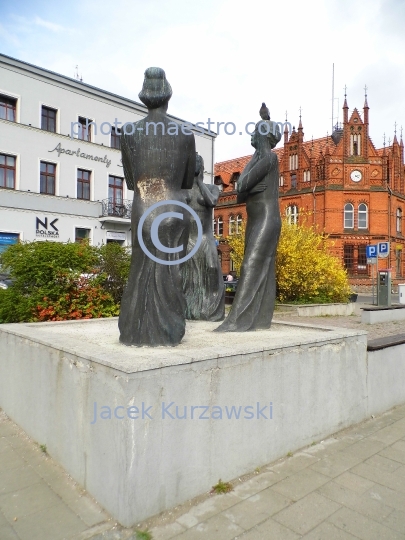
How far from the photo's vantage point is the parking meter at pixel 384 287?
1678 cm

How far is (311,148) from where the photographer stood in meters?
44.3

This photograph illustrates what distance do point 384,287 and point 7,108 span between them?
19606 millimetres

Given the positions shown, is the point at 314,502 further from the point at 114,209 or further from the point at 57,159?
the point at 114,209

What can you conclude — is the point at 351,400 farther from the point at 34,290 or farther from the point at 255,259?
the point at 34,290

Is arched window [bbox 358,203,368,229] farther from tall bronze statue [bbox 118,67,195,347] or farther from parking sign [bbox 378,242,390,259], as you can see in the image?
tall bronze statue [bbox 118,67,195,347]

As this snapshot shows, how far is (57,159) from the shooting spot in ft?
80.2

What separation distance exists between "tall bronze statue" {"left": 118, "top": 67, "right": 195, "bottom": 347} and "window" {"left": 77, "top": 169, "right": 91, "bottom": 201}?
22.5 metres

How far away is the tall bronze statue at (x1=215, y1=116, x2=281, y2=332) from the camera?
525cm

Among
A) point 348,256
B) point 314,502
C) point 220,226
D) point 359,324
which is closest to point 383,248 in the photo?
point 359,324

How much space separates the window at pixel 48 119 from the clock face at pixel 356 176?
26.3 metres

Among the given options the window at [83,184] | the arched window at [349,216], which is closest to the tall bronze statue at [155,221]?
the window at [83,184]

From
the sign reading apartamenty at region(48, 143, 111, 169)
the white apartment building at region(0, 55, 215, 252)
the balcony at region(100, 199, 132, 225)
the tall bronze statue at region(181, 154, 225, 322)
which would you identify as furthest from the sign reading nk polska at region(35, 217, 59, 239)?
the tall bronze statue at region(181, 154, 225, 322)

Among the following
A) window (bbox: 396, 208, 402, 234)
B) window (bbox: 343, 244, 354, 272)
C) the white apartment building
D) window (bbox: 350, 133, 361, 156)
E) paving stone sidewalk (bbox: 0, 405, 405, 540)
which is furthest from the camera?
window (bbox: 396, 208, 402, 234)

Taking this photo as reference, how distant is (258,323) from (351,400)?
1.31 meters
